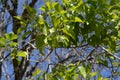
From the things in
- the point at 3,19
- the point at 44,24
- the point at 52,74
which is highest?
the point at 44,24

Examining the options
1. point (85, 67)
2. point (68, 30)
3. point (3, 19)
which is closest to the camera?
point (68, 30)

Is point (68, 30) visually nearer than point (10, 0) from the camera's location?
Yes

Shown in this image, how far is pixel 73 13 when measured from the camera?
2.12 meters

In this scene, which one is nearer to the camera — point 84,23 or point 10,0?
point 84,23

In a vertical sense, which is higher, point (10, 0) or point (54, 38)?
point (54, 38)

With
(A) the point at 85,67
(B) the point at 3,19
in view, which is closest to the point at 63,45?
(A) the point at 85,67

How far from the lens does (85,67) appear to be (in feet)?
7.27

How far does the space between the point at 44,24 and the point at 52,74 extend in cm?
43

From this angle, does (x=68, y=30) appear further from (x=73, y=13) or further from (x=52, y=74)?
(x=52, y=74)

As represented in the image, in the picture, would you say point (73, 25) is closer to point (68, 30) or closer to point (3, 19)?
point (68, 30)

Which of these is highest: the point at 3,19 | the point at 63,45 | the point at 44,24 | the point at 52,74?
the point at 44,24

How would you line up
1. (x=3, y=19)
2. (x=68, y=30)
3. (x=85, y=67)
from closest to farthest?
(x=68, y=30) → (x=85, y=67) → (x=3, y=19)

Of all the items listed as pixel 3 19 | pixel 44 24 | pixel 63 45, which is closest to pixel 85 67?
pixel 63 45

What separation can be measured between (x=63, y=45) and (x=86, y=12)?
0.25 metres
